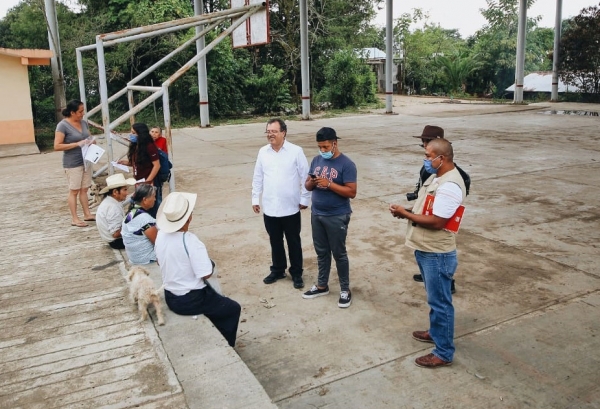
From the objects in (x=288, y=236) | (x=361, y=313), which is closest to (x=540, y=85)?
(x=288, y=236)

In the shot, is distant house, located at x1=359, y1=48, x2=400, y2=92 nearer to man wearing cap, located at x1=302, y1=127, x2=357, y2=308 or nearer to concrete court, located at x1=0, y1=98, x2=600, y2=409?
concrete court, located at x1=0, y1=98, x2=600, y2=409

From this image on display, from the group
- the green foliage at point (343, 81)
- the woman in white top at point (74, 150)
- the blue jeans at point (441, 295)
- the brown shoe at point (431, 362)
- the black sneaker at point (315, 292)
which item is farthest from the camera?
the green foliage at point (343, 81)

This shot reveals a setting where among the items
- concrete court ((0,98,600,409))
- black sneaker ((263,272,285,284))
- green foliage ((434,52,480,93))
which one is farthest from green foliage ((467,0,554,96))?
black sneaker ((263,272,285,284))

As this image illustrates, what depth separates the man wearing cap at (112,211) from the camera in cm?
575

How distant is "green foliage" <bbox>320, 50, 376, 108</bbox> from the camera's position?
83.3 feet

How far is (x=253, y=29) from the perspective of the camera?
10.3m

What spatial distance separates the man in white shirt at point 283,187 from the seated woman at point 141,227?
110cm

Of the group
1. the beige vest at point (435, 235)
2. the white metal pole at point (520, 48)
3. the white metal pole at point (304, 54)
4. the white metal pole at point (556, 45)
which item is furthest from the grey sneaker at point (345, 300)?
the white metal pole at point (556, 45)

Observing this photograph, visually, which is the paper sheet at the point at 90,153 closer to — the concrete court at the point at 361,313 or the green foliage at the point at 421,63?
the concrete court at the point at 361,313

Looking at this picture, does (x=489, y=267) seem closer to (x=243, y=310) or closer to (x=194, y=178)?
(x=243, y=310)

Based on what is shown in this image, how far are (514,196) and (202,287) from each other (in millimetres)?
6390

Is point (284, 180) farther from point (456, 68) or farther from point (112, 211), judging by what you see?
point (456, 68)

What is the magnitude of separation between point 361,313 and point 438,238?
140cm

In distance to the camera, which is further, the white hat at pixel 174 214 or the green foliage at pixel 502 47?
the green foliage at pixel 502 47
